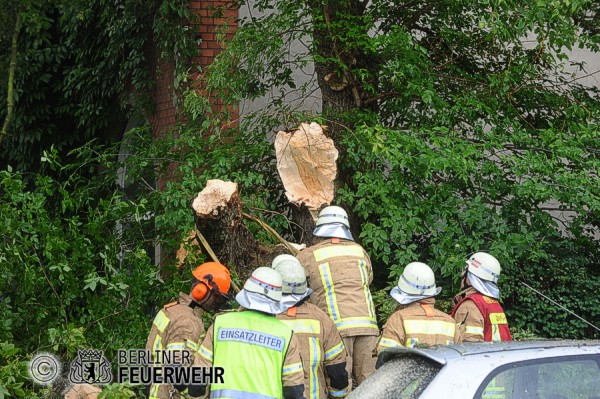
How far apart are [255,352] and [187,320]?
0.83 meters

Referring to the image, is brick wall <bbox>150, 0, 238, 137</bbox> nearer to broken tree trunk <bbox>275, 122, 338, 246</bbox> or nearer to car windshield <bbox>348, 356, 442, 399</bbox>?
broken tree trunk <bbox>275, 122, 338, 246</bbox>

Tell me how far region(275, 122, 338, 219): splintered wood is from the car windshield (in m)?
3.90

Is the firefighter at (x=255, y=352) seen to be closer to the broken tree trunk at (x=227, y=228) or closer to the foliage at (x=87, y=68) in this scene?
the broken tree trunk at (x=227, y=228)

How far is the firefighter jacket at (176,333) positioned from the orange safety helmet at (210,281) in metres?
0.11

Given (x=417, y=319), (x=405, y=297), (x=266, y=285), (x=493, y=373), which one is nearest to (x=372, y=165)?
(x=405, y=297)

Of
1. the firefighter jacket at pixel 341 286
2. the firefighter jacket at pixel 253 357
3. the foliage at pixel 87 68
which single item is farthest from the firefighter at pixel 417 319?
the foliage at pixel 87 68

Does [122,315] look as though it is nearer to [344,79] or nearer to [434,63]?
[344,79]

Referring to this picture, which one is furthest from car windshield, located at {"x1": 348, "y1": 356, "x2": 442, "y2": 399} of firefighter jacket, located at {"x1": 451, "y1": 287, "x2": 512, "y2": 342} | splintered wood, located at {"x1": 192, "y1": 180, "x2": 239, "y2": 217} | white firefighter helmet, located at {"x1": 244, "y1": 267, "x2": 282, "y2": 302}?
splintered wood, located at {"x1": 192, "y1": 180, "x2": 239, "y2": 217}

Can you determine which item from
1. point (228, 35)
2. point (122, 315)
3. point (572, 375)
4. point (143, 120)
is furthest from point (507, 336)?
point (143, 120)

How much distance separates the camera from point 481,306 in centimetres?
654

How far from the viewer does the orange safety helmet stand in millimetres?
5863

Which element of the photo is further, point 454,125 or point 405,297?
point 454,125

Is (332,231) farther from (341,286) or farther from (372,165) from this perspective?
(372,165)

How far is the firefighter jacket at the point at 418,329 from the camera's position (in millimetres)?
5996
